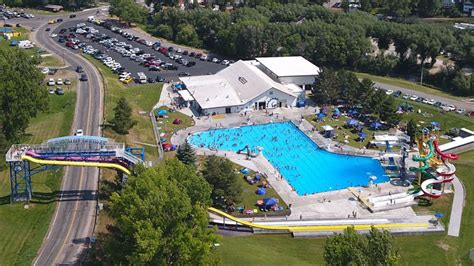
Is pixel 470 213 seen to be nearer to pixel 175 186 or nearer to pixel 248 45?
pixel 175 186

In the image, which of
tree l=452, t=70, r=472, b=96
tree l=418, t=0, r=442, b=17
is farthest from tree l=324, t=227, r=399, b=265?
tree l=418, t=0, r=442, b=17

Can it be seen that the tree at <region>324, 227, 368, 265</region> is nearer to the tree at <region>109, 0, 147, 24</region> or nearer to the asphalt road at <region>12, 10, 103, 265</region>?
the asphalt road at <region>12, 10, 103, 265</region>

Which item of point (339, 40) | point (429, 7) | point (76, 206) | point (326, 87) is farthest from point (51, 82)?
point (429, 7)

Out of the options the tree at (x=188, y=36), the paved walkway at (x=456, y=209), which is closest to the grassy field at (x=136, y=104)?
the tree at (x=188, y=36)

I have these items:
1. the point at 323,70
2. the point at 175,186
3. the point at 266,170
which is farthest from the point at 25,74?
the point at 323,70

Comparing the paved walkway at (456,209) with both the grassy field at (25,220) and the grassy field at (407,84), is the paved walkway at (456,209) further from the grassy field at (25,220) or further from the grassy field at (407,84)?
the grassy field at (25,220)

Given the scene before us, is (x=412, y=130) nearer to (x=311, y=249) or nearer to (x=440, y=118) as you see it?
(x=440, y=118)
